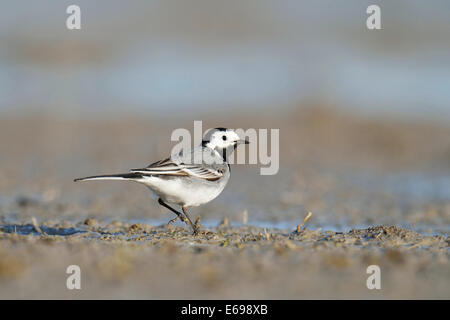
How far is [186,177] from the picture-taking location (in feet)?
30.2

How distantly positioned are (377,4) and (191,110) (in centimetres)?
1378

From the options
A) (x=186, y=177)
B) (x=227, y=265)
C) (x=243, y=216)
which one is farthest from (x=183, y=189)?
(x=227, y=265)

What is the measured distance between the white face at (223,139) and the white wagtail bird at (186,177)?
0.31 meters

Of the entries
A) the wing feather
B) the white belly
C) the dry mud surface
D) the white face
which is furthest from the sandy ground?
the white face

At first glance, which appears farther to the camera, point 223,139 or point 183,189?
point 223,139

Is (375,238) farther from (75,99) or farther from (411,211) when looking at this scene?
(75,99)

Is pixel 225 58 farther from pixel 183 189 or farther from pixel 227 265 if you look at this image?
pixel 227 265

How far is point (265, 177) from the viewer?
16391 millimetres

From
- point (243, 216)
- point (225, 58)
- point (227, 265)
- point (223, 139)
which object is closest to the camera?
point (227, 265)

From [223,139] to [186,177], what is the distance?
4.89 ft

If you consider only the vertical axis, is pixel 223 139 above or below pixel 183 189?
above

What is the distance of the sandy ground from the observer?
6293 mm

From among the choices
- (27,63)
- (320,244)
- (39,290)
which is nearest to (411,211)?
(320,244)

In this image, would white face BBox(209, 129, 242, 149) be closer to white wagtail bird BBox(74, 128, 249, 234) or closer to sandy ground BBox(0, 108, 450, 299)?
white wagtail bird BBox(74, 128, 249, 234)
